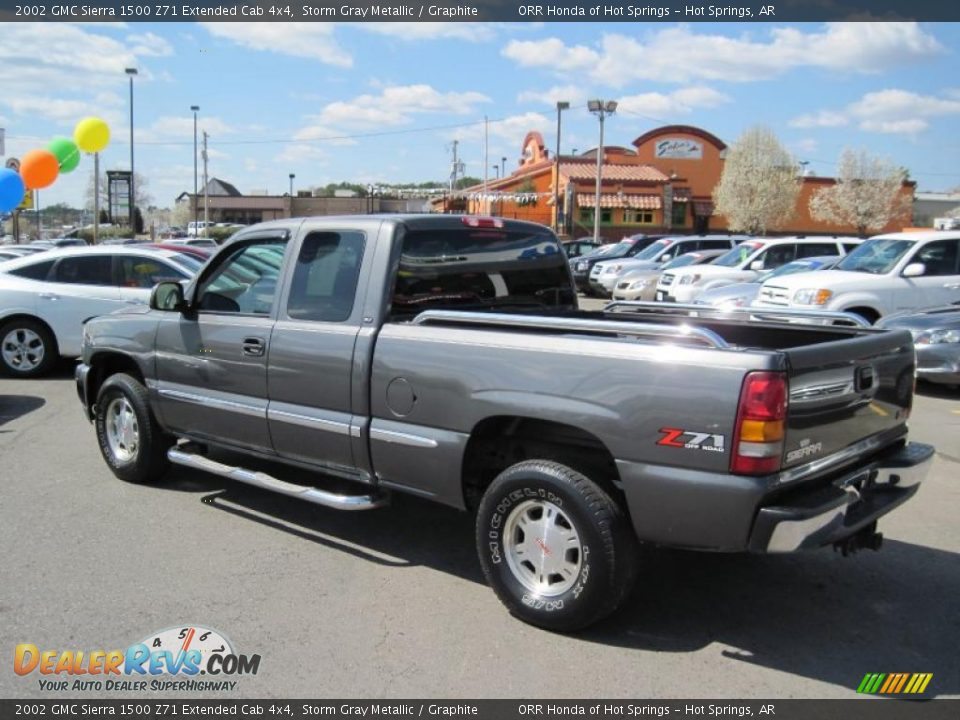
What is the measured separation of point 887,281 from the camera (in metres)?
12.0

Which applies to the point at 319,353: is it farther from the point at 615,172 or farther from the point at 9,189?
the point at 615,172

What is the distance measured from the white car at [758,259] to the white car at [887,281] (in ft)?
13.6

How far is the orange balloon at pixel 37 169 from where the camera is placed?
71.4ft

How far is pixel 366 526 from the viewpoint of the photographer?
212 inches

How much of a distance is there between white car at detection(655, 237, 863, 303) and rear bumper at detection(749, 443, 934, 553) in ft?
42.9

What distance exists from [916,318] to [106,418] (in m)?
8.97

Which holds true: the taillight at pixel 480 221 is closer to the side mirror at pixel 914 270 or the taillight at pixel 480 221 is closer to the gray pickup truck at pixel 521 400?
the gray pickup truck at pixel 521 400

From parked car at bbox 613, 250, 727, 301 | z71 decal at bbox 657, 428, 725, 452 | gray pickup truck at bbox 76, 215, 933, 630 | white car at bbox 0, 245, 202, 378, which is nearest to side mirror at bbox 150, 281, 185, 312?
gray pickup truck at bbox 76, 215, 933, 630

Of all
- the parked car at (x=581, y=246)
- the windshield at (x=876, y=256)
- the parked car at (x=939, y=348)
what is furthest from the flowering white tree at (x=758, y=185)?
the parked car at (x=939, y=348)

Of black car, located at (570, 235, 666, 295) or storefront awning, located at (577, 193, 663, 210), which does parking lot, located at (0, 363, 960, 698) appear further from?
storefront awning, located at (577, 193, 663, 210)

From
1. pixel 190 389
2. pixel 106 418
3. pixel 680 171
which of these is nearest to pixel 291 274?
pixel 190 389

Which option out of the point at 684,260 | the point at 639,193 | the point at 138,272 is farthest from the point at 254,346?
the point at 639,193

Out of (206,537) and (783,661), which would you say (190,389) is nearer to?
(206,537)

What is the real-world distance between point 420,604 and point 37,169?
71.7ft
